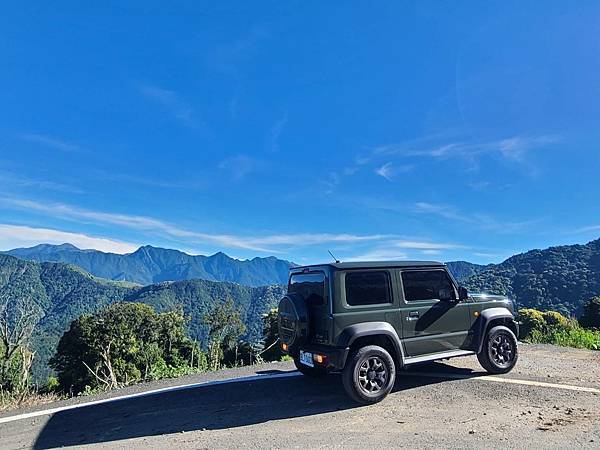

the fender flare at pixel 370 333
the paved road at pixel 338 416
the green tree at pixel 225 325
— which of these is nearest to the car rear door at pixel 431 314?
the fender flare at pixel 370 333

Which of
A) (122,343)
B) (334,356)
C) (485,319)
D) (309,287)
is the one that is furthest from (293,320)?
(122,343)

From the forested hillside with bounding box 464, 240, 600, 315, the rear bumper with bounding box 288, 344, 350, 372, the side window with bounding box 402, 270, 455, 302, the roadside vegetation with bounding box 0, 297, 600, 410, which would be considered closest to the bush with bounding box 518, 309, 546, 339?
the roadside vegetation with bounding box 0, 297, 600, 410

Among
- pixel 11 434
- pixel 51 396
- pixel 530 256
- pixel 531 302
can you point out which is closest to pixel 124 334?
pixel 51 396

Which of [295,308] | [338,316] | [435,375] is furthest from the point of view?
[435,375]

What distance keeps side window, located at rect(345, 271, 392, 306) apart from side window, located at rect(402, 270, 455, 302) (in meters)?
0.34

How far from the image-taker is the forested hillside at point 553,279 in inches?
2547

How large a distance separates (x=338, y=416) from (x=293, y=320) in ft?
4.93

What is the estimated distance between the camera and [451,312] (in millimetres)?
6551

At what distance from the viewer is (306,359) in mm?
6195

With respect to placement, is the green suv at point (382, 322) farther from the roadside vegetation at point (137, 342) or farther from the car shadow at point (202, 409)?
the roadside vegetation at point (137, 342)

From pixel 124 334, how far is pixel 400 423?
134ft

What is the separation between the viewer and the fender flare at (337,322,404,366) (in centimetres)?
564

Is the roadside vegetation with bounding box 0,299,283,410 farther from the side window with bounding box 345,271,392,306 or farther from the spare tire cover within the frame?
the side window with bounding box 345,271,392,306

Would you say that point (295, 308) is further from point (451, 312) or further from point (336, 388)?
point (451, 312)
